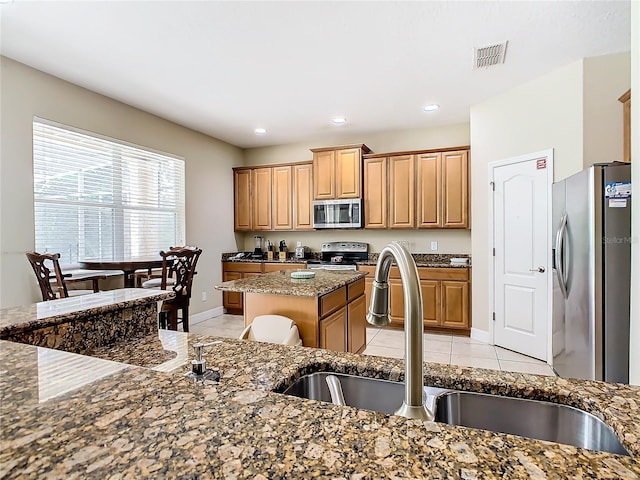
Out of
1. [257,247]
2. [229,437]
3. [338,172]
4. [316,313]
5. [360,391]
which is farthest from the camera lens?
[257,247]

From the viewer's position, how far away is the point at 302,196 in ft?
17.6

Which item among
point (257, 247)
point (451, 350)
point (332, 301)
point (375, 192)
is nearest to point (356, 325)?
point (332, 301)

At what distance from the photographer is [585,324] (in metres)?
2.41

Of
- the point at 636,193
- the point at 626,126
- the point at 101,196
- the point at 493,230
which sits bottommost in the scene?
the point at 493,230

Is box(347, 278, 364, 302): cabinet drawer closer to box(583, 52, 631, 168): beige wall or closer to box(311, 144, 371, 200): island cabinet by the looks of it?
box(311, 144, 371, 200): island cabinet

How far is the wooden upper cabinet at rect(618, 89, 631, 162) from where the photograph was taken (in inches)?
106

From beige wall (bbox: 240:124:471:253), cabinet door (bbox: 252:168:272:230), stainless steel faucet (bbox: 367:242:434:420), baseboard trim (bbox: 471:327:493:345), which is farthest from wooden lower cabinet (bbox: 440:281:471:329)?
stainless steel faucet (bbox: 367:242:434:420)

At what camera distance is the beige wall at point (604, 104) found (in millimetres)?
2861

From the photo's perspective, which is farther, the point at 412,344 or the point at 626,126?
the point at 626,126

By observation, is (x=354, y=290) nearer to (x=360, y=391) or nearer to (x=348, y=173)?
(x=360, y=391)

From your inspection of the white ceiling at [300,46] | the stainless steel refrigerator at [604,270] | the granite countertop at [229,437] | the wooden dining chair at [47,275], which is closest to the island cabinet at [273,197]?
the white ceiling at [300,46]

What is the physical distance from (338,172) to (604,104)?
3.01 metres

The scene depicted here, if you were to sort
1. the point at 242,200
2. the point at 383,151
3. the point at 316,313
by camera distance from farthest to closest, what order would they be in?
the point at 242,200 → the point at 383,151 → the point at 316,313

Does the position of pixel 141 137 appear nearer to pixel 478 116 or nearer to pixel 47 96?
pixel 47 96
